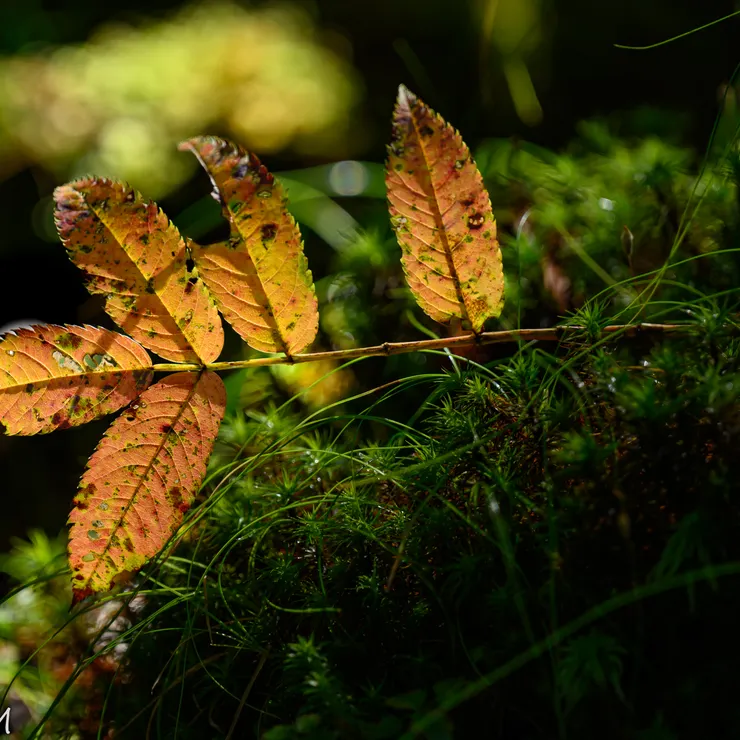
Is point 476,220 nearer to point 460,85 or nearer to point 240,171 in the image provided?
point 240,171

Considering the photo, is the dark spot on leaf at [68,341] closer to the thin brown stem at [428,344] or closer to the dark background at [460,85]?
the thin brown stem at [428,344]

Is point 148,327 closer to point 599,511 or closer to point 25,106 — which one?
point 599,511

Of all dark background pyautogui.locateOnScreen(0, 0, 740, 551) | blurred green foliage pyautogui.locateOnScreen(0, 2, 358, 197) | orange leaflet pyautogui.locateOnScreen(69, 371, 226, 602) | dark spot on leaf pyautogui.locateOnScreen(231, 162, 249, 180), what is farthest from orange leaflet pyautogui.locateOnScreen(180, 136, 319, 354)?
blurred green foliage pyautogui.locateOnScreen(0, 2, 358, 197)

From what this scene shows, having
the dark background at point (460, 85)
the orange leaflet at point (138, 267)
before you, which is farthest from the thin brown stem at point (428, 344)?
the dark background at point (460, 85)

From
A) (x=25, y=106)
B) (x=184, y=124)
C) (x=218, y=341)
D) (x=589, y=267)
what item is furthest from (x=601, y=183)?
(x=25, y=106)

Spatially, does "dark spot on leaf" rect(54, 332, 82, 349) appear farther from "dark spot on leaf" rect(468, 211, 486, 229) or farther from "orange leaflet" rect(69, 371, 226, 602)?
"dark spot on leaf" rect(468, 211, 486, 229)

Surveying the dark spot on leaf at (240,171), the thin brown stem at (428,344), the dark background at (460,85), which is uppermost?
the dark spot on leaf at (240,171)
